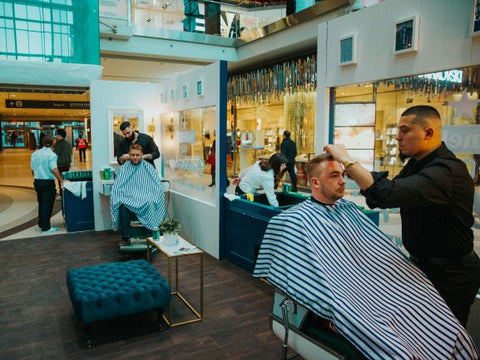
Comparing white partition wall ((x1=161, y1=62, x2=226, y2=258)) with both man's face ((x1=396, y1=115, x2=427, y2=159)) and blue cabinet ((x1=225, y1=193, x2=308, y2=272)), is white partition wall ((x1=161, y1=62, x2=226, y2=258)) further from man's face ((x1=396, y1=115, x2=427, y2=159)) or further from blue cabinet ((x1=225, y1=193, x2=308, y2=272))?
man's face ((x1=396, y1=115, x2=427, y2=159))

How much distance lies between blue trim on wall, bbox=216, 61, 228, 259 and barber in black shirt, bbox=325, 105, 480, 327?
2760 mm

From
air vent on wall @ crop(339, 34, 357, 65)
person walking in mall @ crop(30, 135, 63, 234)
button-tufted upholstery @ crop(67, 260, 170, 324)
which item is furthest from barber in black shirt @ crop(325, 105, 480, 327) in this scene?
person walking in mall @ crop(30, 135, 63, 234)

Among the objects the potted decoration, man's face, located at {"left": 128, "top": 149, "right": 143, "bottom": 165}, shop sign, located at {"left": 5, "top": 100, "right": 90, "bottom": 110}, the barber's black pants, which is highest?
shop sign, located at {"left": 5, "top": 100, "right": 90, "bottom": 110}

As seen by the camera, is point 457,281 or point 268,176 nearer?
point 457,281

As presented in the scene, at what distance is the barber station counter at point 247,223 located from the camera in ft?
13.4

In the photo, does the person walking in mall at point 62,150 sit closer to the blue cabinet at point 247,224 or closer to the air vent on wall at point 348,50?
the blue cabinet at point 247,224

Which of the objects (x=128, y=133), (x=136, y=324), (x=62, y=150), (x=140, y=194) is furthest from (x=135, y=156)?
(x=62, y=150)

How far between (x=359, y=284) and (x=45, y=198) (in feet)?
17.6

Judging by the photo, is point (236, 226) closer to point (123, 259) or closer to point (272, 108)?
point (123, 259)

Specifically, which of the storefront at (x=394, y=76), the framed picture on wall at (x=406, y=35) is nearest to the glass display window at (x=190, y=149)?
the storefront at (x=394, y=76)

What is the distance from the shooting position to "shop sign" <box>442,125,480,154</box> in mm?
2881

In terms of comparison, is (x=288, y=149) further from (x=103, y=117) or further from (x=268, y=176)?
(x=268, y=176)

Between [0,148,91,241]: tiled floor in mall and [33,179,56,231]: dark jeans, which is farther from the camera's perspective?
[0,148,91,241]: tiled floor in mall

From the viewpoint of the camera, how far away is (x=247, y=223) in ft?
14.0
